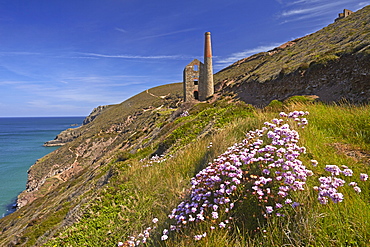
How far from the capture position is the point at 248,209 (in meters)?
2.88

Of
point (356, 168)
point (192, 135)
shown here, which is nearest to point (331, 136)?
point (356, 168)

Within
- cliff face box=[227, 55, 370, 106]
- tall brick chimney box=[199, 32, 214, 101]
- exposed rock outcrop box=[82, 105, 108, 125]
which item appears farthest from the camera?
exposed rock outcrop box=[82, 105, 108, 125]

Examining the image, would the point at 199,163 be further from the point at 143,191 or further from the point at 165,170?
the point at 143,191

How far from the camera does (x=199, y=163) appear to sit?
572cm

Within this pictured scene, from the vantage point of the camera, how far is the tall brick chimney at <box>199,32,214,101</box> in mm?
33188

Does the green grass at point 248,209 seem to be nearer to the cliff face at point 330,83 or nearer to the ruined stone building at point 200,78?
the cliff face at point 330,83

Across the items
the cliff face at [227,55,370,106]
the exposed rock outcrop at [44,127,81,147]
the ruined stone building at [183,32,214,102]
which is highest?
the ruined stone building at [183,32,214,102]

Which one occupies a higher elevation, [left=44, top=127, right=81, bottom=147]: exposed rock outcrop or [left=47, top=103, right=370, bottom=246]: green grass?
[left=47, top=103, right=370, bottom=246]: green grass

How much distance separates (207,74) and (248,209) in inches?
1270

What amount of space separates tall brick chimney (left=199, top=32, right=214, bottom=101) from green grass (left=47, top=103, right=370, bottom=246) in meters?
27.6

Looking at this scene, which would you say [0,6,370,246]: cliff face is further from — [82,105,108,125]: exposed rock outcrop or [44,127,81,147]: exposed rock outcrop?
[82,105,108,125]: exposed rock outcrop

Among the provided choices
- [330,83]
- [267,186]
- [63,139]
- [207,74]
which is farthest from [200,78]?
[63,139]

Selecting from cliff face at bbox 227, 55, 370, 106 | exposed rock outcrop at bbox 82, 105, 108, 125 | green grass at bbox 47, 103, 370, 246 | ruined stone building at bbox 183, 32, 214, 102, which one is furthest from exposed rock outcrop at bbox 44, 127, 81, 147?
green grass at bbox 47, 103, 370, 246

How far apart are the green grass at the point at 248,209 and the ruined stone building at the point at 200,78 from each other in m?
27.7
